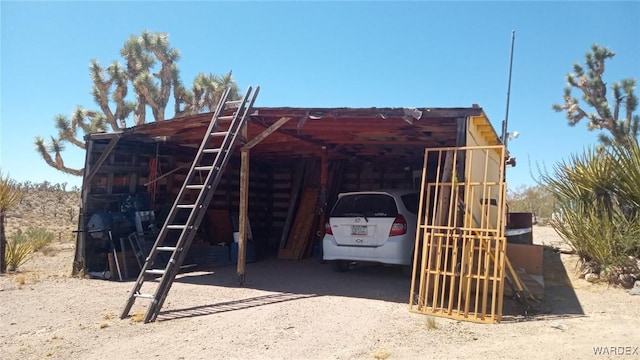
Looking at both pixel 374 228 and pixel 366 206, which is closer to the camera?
pixel 374 228

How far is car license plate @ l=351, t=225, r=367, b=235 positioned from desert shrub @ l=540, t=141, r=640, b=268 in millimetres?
3842

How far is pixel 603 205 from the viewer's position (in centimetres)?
863

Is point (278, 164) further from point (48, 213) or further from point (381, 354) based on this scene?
point (48, 213)

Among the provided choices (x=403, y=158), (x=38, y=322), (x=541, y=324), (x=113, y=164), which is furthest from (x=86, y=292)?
(x=403, y=158)

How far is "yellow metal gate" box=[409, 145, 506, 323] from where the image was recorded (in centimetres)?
593

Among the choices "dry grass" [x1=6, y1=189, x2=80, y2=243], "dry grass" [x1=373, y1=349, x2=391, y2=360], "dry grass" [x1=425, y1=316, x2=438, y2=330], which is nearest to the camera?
"dry grass" [x1=373, y1=349, x2=391, y2=360]

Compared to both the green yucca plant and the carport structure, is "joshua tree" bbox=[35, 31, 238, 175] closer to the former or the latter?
the carport structure

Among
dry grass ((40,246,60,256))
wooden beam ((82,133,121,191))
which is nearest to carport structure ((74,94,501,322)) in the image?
wooden beam ((82,133,121,191))

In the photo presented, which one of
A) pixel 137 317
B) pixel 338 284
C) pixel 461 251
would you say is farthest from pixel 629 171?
pixel 137 317

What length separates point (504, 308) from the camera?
632 centimetres

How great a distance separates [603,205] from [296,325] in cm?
640

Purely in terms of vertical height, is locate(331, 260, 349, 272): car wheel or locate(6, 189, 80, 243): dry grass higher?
locate(331, 260, 349, 272): car wheel

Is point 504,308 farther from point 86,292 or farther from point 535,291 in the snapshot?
point 86,292

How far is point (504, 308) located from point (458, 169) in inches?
79.1
